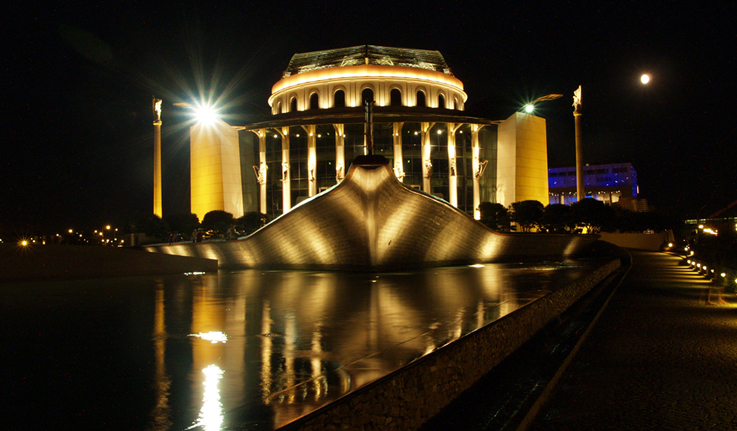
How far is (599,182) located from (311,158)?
71.0 metres

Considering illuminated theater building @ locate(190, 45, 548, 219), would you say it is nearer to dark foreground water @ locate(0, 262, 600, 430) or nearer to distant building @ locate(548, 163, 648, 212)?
dark foreground water @ locate(0, 262, 600, 430)

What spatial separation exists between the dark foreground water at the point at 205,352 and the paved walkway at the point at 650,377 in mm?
1165

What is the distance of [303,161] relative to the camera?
136 feet

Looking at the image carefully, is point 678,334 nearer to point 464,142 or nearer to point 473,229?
point 473,229

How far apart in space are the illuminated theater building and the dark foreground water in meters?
29.5

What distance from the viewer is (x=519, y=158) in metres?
42.8

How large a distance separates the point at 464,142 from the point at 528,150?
526 centimetres

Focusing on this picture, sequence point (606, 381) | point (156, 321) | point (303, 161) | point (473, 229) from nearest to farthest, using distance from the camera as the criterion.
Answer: point (606, 381) → point (156, 321) → point (473, 229) → point (303, 161)

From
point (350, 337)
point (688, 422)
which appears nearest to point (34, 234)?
point (350, 337)

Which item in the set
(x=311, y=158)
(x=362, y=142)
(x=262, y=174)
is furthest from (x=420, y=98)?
(x=262, y=174)

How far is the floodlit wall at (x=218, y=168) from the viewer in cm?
4238

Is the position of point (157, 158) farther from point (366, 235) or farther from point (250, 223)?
point (366, 235)

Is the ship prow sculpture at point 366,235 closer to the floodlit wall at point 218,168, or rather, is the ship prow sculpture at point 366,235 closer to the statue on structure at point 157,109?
the floodlit wall at point 218,168

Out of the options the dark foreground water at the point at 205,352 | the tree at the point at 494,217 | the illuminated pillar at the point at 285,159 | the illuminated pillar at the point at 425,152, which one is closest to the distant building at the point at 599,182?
the illuminated pillar at the point at 425,152
